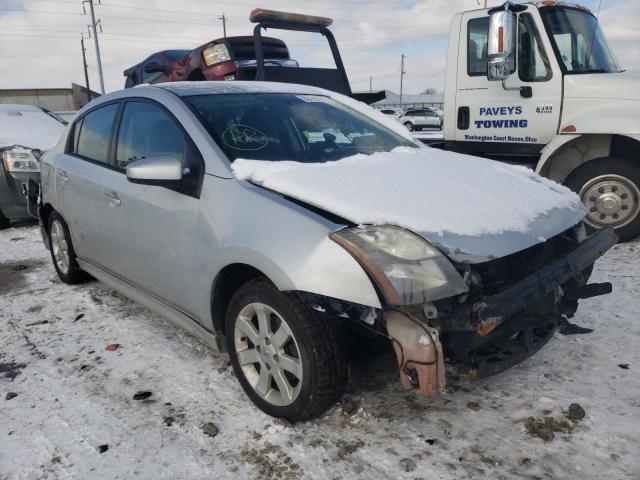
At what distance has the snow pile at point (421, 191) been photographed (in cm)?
217

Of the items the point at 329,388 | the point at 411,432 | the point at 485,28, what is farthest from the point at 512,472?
the point at 485,28

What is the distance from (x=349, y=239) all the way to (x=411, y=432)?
940mm

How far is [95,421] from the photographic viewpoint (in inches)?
97.0

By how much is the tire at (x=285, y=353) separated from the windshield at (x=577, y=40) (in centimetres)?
426

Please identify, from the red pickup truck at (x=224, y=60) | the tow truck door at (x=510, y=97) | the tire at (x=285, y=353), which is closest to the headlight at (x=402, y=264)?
the tire at (x=285, y=353)

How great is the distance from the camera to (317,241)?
2.08 meters

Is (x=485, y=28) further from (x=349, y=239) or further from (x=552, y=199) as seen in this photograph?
(x=349, y=239)

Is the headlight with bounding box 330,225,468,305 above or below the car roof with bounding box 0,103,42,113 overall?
below

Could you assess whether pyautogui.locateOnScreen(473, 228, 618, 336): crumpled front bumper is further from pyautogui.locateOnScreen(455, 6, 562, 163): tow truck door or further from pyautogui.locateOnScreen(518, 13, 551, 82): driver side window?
pyautogui.locateOnScreen(518, 13, 551, 82): driver side window

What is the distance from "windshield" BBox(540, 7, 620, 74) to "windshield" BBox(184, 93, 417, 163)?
2603 millimetres

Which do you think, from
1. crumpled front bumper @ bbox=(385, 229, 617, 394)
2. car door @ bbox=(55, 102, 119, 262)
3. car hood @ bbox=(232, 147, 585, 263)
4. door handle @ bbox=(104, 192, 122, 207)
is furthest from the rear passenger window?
crumpled front bumper @ bbox=(385, 229, 617, 394)

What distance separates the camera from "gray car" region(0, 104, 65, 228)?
6.39 metres

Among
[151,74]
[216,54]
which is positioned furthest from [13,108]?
[216,54]

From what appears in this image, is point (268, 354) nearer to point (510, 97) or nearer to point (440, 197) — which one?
point (440, 197)
